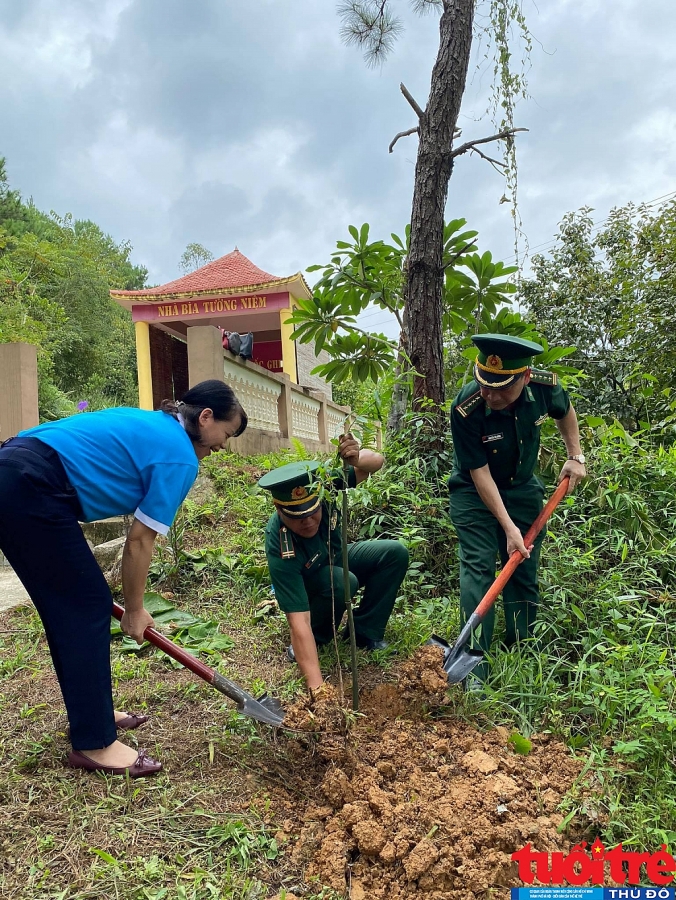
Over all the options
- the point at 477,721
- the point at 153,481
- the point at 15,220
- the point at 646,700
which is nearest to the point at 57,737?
the point at 153,481

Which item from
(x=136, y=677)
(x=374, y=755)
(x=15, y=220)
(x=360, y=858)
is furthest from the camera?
(x=15, y=220)

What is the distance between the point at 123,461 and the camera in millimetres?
1892

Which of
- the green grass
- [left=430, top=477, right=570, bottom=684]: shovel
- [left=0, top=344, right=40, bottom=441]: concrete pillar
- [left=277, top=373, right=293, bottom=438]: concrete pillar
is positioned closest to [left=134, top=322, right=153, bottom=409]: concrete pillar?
[left=277, top=373, right=293, bottom=438]: concrete pillar

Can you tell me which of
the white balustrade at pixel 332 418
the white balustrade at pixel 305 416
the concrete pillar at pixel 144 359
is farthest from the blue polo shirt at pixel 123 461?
the concrete pillar at pixel 144 359

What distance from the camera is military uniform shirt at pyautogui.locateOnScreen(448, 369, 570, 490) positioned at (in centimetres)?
→ 261

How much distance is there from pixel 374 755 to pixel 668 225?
621cm

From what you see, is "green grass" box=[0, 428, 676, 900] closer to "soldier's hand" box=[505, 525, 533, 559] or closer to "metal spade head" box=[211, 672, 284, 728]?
"metal spade head" box=[211, 672, 284, 728]

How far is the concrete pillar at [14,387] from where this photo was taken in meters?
5.18

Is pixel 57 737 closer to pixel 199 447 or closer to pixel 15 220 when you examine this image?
pixel 199 447

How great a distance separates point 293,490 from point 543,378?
1.29m

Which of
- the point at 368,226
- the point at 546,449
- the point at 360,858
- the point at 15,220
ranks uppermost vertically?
the point at 15,220

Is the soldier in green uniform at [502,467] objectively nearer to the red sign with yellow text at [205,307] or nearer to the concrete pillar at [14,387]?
the concrete pillar at [14,387]

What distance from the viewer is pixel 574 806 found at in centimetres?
176

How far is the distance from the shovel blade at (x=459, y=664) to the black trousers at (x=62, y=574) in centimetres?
121
